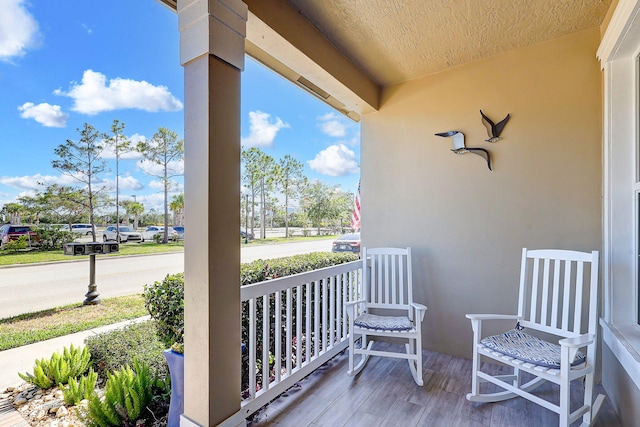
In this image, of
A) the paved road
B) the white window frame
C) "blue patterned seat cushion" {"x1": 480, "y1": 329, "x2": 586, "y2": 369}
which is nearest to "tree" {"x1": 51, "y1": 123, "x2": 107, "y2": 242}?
the paved road

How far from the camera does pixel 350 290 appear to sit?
3.09 meters

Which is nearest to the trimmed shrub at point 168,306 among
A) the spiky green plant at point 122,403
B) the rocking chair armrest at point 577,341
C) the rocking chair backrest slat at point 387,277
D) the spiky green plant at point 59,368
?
the spiky green plant at point 122,403

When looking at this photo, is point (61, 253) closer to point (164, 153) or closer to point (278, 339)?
point (164, 153)

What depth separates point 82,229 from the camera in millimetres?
2062

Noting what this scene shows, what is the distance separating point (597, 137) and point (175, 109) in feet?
11.1

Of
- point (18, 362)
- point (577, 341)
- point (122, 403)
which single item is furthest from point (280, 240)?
point (577, 341)

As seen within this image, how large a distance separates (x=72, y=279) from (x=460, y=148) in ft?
10.8

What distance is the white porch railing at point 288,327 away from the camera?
1.96 metres

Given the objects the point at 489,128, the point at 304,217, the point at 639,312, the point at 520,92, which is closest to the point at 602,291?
the point at 639,312

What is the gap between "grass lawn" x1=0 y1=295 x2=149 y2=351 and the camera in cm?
196

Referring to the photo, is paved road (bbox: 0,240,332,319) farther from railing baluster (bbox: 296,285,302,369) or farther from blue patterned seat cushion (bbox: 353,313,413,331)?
blue patterned seat cushion (bbox: 353,313,413,331)

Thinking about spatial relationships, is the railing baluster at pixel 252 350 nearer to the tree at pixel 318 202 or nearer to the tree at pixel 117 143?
the tree at pixel 117 143

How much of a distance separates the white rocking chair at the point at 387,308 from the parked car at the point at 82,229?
1973 mm

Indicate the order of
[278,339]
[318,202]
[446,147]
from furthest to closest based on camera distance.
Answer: [318,202] → [446,147] → [278,339]
